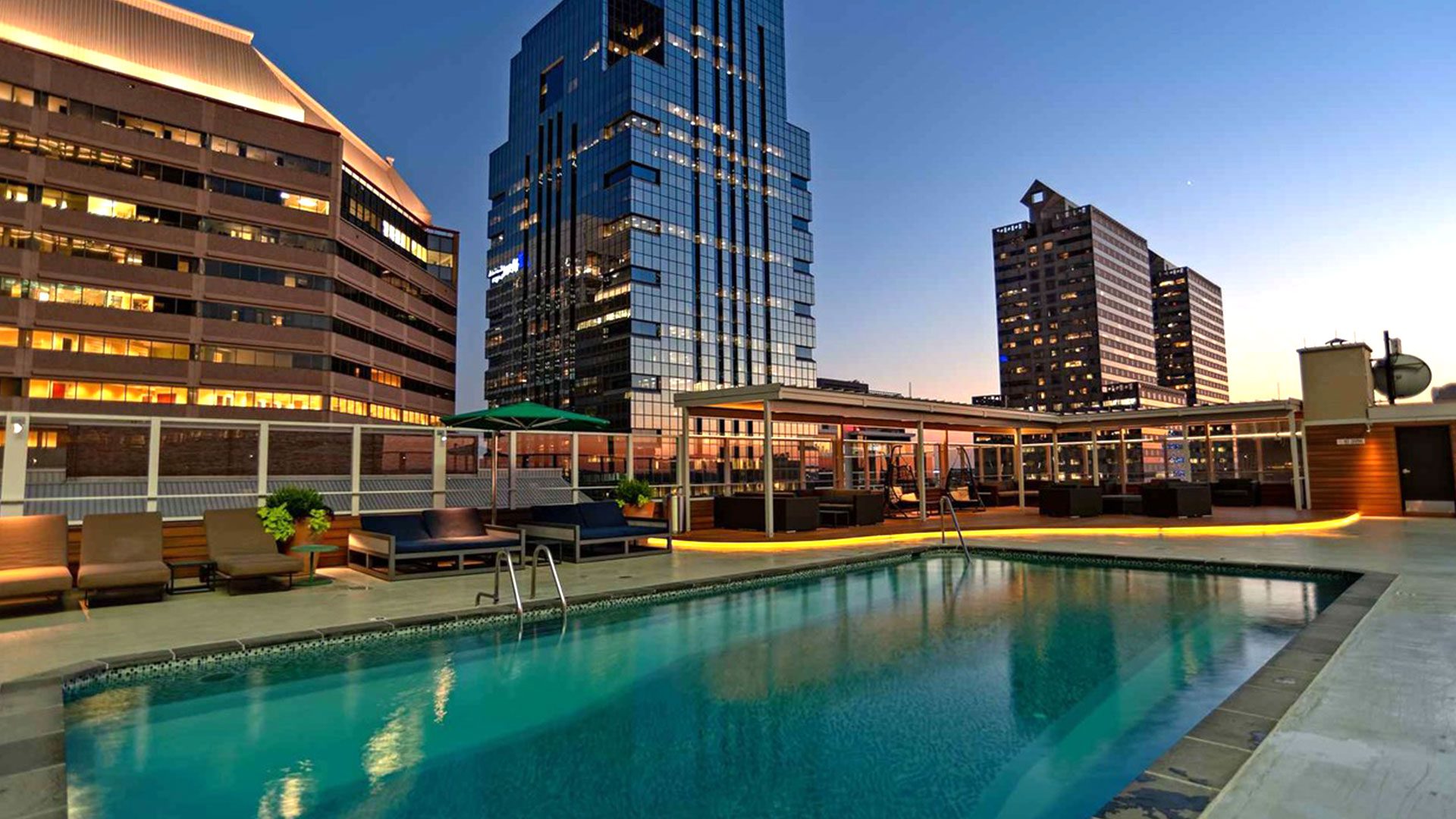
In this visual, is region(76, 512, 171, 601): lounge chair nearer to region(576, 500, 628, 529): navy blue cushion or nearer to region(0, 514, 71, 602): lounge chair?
region(0, 514, 71, 602): lounge chair

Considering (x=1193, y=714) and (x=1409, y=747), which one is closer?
(x=1409, y=747)

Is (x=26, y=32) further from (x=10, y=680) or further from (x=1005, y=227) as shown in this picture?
(x=1005, y=227)

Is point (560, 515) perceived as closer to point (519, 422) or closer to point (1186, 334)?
point (519, 422)

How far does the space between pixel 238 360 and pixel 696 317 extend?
135ft

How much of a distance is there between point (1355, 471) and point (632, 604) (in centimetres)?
1842

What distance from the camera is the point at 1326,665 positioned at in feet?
14.4

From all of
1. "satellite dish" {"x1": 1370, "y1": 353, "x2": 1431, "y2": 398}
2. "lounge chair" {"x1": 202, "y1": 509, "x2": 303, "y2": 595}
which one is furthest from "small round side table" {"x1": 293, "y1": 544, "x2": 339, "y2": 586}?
"satellite dish" {"x1": 1370, "y1": 353, "x2": 1431, "y2": 398}

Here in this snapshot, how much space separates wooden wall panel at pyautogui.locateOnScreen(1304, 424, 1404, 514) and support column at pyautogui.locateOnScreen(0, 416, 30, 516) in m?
23.7

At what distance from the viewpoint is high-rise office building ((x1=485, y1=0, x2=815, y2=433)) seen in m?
67.6

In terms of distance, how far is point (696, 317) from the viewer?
7075 cm

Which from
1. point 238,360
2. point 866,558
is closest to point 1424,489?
point 866,558

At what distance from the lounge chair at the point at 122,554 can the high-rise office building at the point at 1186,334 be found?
167 meters

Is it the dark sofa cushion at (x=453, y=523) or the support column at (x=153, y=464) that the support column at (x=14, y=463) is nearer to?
the support column at (x=153, y=464)

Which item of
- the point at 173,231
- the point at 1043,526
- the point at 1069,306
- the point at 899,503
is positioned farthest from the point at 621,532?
the point at 1069,306
